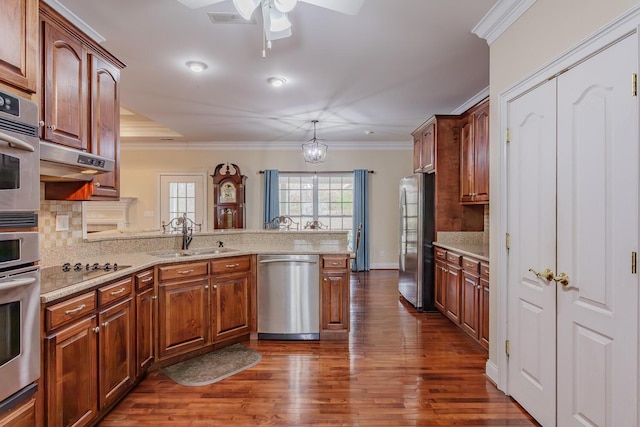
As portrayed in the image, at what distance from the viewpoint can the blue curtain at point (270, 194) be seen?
6.77m

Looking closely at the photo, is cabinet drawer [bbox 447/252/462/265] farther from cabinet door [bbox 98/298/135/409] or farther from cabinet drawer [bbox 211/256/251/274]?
cabinet door [bbox 98/298/135/409]

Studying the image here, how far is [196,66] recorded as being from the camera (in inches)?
122

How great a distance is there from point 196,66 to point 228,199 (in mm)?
3572

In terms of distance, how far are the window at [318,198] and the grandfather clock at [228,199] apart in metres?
0.92

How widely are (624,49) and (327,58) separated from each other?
6.96 ft

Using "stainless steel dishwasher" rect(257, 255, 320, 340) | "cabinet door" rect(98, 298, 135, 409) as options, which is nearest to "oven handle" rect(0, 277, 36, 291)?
"cabinet door" rect(98, 298, 135, 409)

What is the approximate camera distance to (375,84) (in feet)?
11.8

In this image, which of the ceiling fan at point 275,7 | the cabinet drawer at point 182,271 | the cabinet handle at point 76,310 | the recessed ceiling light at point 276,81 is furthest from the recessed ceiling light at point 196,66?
the cabinet handle at point 76,310

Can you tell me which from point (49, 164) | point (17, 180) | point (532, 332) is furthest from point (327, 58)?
point (532, 332)

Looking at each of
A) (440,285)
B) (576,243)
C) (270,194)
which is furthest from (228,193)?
(576,243)

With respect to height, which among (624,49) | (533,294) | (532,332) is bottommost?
(532,332)

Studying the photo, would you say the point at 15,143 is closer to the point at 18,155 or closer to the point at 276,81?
the point at 18,155

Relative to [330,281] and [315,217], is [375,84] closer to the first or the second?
[330,281]

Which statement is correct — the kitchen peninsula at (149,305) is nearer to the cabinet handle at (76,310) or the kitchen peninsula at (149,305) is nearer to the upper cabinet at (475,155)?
the cabinet handle at (76,310)
